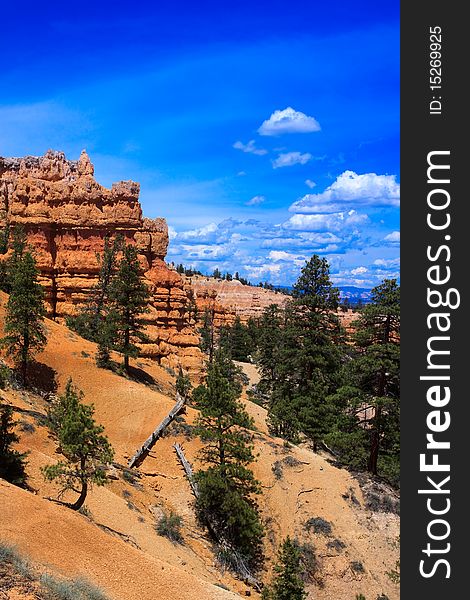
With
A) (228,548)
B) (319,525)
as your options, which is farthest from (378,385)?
(228,548)

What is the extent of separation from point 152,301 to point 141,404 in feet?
59.8

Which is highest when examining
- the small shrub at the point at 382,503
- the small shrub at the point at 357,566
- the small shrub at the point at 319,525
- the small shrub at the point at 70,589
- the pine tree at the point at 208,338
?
the pine tree at the point at 208,338

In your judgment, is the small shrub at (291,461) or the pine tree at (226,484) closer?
the pine tree at (226,484)

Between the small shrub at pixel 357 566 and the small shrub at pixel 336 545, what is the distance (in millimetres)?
870

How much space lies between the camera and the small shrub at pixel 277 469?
28.2 metres

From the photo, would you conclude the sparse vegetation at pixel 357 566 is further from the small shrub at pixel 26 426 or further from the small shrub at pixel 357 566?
the small shrub at pixel 26 426

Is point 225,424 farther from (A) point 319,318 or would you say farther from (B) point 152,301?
(B) point 152,301

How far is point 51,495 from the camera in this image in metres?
20.0

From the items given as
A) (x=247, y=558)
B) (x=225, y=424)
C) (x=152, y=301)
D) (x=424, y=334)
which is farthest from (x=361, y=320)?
(x=152, y=301)

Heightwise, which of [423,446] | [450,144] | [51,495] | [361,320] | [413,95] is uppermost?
[413,95]

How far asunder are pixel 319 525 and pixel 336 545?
1.34 meters

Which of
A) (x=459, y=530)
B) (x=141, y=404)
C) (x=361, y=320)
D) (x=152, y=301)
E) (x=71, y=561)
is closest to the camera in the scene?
(x=459, y=530)

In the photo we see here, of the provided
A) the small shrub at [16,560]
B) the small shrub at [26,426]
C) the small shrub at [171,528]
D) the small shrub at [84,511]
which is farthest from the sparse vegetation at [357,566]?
the small shrub at [26,426]

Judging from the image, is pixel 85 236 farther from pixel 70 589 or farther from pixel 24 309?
pixel 70 589
